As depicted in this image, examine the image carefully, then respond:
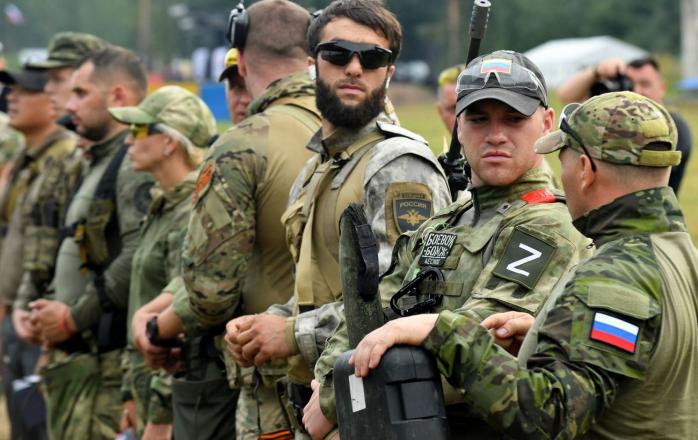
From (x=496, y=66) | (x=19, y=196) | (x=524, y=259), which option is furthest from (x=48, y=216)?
(x=524, y=259)

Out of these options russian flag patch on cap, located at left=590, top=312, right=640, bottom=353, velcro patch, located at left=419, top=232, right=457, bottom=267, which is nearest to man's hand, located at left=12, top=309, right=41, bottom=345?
velcro patch, located at left=419, top=232, right=457, bottom=267

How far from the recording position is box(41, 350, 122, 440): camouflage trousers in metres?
7.82

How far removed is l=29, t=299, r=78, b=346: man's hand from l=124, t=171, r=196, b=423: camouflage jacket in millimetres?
863

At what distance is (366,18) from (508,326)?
6.34 ft

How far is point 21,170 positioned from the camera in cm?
981

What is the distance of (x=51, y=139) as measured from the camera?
380 inches

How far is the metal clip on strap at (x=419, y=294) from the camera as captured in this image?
157 inches

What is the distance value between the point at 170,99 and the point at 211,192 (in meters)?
1.63

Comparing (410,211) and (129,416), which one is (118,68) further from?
(410,211)

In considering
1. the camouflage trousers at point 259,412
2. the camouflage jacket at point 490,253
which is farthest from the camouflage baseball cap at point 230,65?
the camouflage jacket at point 490,253

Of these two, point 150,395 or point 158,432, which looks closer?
point 158,432

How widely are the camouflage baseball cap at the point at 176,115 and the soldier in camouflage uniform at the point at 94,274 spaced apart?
25.1 inches

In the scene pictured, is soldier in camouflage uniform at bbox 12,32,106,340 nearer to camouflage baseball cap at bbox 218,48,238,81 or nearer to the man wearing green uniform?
camouflage baseball cap at bbox 218,48,238,81

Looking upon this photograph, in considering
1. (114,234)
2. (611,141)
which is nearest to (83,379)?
(114,234)
